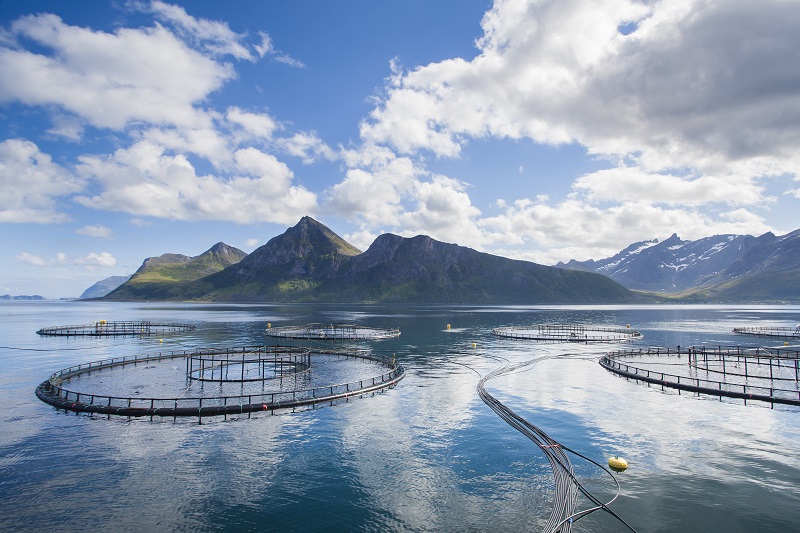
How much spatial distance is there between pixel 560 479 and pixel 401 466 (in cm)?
1580

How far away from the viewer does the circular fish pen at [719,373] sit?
75375mm

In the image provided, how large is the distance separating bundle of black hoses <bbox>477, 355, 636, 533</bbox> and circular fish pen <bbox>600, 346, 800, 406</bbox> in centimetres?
3279

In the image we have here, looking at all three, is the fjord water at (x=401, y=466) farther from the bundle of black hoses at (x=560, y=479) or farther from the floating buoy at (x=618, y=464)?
the floating buoy at (x=618, y=464)

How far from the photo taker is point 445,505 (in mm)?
37188

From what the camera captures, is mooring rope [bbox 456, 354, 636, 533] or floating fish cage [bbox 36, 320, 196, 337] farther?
floating fish cage [bbox 36, 320, 196, 337]

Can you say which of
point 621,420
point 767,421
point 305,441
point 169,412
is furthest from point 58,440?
point 767,421

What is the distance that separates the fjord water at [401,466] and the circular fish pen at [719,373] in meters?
5.52

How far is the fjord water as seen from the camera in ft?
115

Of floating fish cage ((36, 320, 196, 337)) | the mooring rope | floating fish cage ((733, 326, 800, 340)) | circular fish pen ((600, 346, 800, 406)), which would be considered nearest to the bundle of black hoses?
the mooring rope

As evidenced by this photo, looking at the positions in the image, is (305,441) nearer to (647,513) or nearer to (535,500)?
(535,500)

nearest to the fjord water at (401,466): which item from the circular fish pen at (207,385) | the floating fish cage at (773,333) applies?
the circular fish pen at (207,385)

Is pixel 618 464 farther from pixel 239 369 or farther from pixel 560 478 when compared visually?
pixel 239 369

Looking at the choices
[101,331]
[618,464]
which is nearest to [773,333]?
[618,464]

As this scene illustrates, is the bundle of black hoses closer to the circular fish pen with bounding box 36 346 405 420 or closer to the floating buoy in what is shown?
the floating buoy
